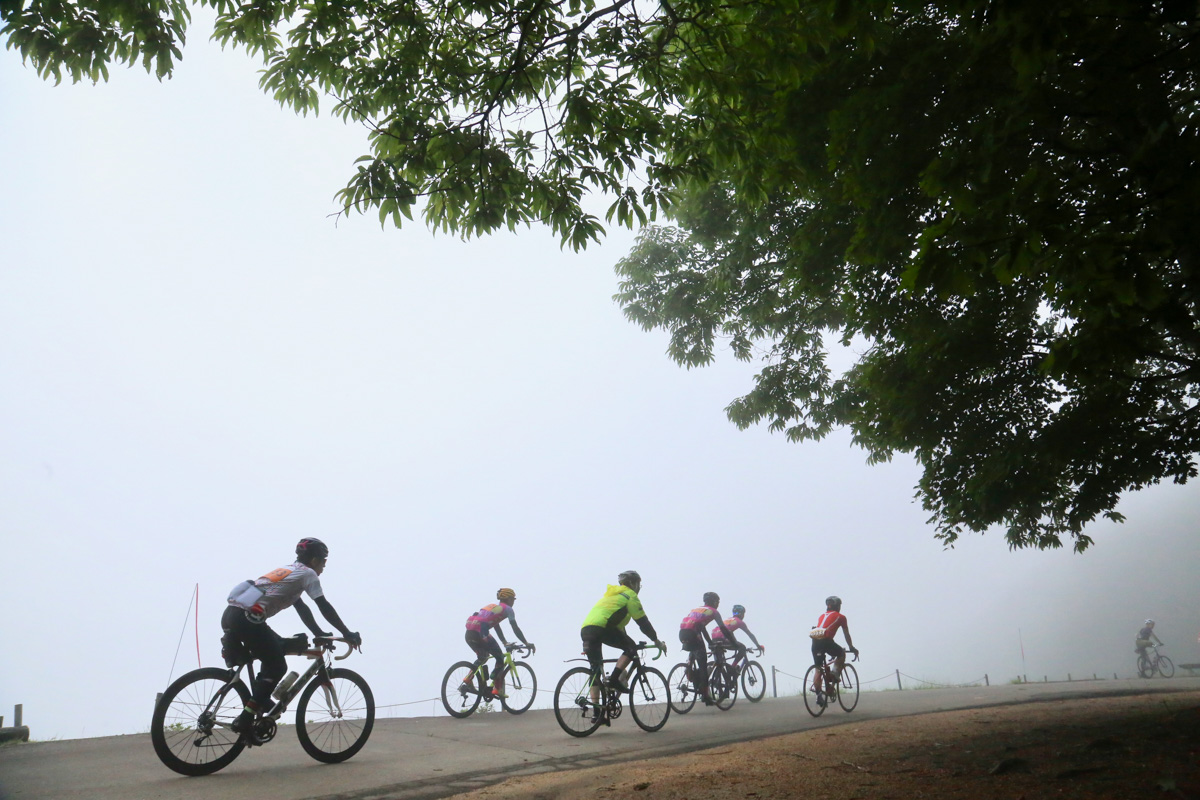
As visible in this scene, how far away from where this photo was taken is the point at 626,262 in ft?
58.3

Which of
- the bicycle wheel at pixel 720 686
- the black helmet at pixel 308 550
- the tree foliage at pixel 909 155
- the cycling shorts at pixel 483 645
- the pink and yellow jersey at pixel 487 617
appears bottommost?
the bicycle wheel at pixel 720 686

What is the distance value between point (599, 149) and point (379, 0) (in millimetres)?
2009

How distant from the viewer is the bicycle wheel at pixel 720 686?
42.8ft

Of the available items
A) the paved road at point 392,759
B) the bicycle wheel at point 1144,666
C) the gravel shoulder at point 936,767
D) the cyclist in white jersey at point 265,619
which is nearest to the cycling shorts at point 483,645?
the paved road at point 392,759

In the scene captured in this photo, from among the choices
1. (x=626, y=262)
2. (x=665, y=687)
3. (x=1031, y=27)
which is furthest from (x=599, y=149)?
(x=626, y=262)

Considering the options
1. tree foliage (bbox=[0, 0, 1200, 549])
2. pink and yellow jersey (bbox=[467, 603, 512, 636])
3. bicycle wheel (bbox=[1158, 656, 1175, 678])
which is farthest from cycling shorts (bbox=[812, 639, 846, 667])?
bicycle wheel (bbox=[1158, 656, 1175, 678])

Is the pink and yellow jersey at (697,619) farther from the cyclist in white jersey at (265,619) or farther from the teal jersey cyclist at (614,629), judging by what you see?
the cyclist in white jersey at (265,619)

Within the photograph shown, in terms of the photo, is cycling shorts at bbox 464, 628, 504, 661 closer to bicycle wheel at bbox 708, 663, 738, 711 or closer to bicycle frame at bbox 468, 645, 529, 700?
bicycle frame at bbox 468, 645, 529, 700

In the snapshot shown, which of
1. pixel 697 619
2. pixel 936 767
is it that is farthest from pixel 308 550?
pixel 697 619

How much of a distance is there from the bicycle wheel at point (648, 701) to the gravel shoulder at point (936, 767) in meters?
1.57

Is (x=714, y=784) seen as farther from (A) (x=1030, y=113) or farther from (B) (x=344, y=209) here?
(B) (x=344, y=209)

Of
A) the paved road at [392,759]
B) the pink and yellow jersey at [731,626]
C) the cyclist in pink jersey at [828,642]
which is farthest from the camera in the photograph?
the pink and yellow jersey at [731,626]

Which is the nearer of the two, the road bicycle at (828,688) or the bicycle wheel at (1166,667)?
the road bicycle at (828,688)

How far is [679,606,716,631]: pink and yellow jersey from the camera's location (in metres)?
13.2
